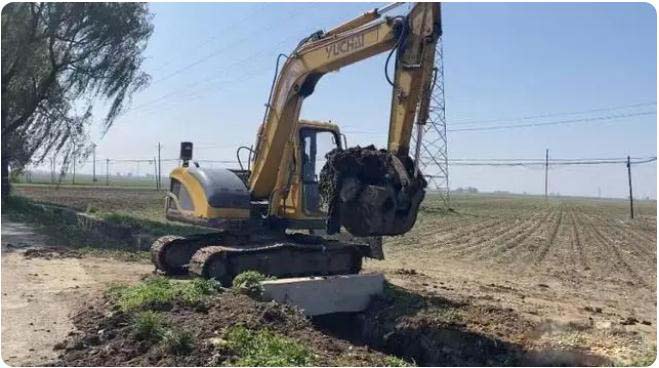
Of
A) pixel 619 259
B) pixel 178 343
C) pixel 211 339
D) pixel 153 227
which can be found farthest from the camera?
pixel 153 227

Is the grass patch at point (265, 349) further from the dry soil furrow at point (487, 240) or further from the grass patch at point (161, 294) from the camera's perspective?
the dry soil furrow at point (487, 240)

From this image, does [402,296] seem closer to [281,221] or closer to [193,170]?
[281,221]

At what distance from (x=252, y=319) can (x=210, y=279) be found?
2050 mm

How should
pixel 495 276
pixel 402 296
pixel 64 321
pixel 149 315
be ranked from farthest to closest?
pixel 495 276 → pixel 402 296 → pixel 64 321 → pixel 149 315

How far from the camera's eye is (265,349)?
216 inches

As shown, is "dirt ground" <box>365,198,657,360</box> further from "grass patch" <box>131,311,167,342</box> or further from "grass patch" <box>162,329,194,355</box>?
"grass patch" <box>131,311,167,342</box>

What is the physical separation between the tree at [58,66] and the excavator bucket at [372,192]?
48.9ft

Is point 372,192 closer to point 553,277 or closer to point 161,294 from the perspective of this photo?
point 161,294

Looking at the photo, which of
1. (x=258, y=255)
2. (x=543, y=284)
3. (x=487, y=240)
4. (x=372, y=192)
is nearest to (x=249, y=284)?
(x=258, y=255)

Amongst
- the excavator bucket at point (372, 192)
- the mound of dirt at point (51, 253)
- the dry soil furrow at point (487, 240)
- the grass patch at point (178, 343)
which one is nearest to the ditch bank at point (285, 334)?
the grass patch at point (178, 343)

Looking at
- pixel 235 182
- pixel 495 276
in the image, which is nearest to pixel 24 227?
pixel 235 182

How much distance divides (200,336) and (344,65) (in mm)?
4647

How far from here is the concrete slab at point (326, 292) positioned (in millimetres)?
8008

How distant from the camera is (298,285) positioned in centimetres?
820
